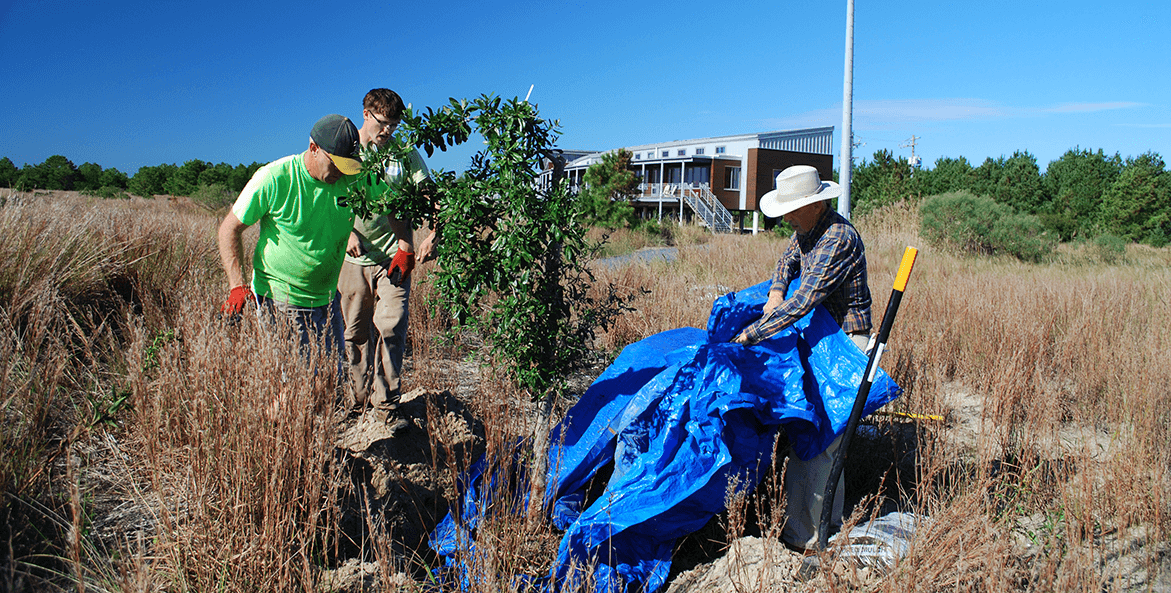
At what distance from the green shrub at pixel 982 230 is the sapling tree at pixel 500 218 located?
12213 mm

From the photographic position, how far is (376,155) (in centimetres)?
259

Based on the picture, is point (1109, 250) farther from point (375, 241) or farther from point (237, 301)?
point (237, 301)

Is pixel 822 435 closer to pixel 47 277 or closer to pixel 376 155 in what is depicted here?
pixel 376 155

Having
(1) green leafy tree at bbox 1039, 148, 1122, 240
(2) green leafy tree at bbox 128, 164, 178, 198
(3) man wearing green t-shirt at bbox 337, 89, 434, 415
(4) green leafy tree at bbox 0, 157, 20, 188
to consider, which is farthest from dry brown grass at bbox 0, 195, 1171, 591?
(1) green leafy tree at bbox 1039, 148, 1122, 240

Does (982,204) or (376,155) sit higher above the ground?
(982,204)

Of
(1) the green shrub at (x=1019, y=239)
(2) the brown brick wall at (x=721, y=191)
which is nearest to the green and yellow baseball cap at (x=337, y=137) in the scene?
(1) the green shrub at (x=1019, y=239)

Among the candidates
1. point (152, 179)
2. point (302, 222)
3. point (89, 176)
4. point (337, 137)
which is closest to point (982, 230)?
point (337, 137)

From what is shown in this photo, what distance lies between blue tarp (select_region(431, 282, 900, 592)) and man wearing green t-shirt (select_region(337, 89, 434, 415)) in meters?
1.05

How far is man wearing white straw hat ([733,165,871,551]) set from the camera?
2688 millimetres

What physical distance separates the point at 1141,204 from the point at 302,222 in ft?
106

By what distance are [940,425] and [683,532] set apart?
1593 millimetres

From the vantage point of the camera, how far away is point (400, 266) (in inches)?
129

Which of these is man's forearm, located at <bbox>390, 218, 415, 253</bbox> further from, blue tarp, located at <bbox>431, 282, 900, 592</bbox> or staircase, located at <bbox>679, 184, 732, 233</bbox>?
staircase, located at <bbox>679, 184, 732, 233</bbox>

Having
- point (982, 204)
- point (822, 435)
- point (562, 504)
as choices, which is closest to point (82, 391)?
point (562, 504)
